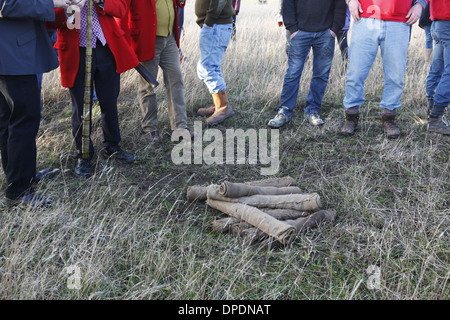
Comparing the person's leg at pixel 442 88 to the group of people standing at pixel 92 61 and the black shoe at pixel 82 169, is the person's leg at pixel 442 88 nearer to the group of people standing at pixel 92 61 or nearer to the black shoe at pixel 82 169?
the group of people standing at pixel 92 61

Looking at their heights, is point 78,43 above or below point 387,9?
below

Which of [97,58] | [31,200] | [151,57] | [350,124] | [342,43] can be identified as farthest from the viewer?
[342,43]

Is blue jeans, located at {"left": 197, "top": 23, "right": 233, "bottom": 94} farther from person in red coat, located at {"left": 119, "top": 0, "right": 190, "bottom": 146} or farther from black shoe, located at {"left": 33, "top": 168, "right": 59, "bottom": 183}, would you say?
black shoe, located at {"left": 33, "top": 168, "right": 59, "bottom": 183}

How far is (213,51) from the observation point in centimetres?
500

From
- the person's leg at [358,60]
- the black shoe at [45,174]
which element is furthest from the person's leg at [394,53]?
the black shoe at [45,174]

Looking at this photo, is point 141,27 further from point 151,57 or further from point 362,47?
point 362,47

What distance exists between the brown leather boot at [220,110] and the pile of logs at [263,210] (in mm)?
1850

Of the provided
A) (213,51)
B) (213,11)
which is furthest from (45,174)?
(213,11)

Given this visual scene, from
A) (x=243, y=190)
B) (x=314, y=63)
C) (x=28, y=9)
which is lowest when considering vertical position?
(x=243, y=190)

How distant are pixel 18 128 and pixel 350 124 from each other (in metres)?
3.61

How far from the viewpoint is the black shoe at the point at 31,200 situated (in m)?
3.10

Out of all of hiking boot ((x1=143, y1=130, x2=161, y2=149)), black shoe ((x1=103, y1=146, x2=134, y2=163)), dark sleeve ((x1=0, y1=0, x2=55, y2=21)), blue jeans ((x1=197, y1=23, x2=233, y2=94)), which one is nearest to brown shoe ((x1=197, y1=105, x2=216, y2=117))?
blue jeans ((x1=197, y1=23, x2=233, y2=94))
